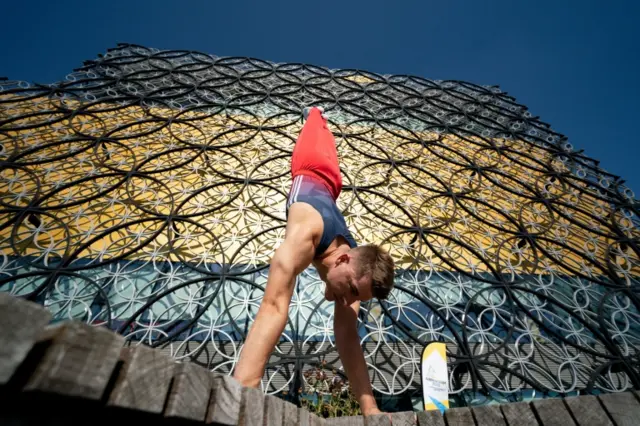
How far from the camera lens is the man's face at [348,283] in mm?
1503

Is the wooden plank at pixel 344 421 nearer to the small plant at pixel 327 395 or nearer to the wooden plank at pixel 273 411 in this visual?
the wooden plank at pixel 273 411

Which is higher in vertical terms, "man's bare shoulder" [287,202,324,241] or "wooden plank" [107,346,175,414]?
"man's bare shoulder" [287,202,324,241]

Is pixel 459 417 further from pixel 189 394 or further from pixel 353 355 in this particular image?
pixel 189 394

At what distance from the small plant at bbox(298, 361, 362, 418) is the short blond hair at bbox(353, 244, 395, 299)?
106 cm

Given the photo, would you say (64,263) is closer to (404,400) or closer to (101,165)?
(101,165)

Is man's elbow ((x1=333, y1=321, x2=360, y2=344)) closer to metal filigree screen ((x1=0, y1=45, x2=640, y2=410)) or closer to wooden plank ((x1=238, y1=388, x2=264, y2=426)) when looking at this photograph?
metal filigree screen ((x1=0, y1=45, x2=640, y2=410))

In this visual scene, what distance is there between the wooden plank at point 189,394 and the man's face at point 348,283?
0.86 metres

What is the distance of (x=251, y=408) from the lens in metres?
0.82

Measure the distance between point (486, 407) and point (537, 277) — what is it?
2.77m

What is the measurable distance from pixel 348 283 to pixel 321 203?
503mm

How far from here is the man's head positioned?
151 centimetres

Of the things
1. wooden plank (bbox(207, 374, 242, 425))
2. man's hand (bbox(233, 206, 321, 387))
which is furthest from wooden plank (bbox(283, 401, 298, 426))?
wooden plank (bbox(207, 374, 242, 425))

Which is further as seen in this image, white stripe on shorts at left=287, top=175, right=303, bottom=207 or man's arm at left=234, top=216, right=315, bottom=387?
white stripe on shorts at left=287, top=175, right=303, bottom=207

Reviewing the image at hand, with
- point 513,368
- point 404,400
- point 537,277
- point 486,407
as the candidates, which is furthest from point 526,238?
point 486,407
